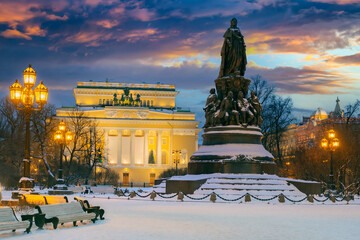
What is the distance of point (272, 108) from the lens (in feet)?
180

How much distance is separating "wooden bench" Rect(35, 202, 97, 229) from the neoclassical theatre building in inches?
3170

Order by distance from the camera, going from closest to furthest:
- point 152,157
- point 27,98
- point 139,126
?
1. point 27,98
2. point 139,126
3. point 152,157

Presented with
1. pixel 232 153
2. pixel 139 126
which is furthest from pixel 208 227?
pixel 139 126

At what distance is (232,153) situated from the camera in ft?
99.9

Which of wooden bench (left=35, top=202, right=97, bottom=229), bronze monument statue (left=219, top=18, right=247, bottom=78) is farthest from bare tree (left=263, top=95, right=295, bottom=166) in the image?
wooden bench (left=35, top=202, right=97, bottom=229)

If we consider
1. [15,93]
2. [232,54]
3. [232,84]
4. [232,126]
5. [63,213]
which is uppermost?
[232,54]

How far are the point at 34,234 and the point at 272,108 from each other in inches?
1718

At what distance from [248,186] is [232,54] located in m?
9.42

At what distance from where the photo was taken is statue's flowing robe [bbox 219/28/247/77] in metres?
33.4

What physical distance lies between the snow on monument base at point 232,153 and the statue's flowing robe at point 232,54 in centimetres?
401

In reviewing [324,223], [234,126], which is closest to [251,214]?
[324,223]

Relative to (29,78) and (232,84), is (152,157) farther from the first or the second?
(29,78)

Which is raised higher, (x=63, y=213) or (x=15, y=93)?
(x=15, y=93)

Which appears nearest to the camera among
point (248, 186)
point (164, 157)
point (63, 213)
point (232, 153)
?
point (63, 213)
